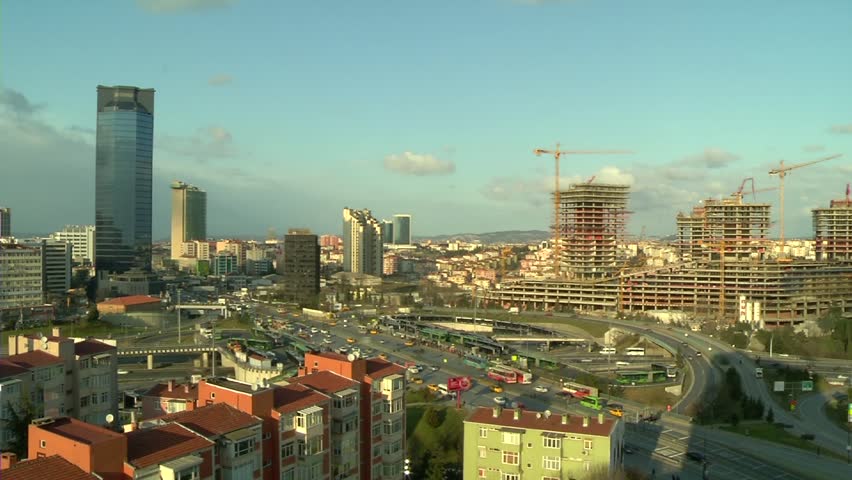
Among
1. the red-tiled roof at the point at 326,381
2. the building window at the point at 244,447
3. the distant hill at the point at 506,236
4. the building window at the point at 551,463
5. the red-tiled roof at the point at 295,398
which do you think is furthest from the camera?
the distant hill at the point at 506,236

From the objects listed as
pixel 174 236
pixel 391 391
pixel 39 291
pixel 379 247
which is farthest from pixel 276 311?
pixel 174 236

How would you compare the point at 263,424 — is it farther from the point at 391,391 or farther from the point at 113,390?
the point at 113,390

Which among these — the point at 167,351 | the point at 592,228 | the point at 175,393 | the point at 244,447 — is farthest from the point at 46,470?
the point at 592,228

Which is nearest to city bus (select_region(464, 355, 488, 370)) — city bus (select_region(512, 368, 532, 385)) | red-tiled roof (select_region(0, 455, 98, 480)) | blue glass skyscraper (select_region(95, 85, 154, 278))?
city bus (select_region(512, 368, 532, 385))

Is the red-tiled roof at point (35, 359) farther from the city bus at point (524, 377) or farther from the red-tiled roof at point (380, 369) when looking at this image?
the city bus at point (524, 377)

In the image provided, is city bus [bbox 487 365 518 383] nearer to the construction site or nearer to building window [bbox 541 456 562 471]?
building window [bbox 541 456 562 471]

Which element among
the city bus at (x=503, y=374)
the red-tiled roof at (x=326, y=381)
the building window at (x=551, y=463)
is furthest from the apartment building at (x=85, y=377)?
the city bus at (x=503, y=374)

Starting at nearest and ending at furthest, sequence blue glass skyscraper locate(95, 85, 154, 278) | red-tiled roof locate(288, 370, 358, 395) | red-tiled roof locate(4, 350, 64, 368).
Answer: red-tiled roof locate(288, 370, 358, 395), red-tiled roof locate(4, 350, 64, 368), blue glass skyscraper locate(95, 85, 154, 278)
